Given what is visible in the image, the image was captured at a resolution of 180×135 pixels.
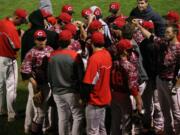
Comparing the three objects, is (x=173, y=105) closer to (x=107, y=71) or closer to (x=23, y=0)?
(x=107, y=71)

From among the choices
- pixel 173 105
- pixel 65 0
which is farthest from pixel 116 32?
pixel 65 0

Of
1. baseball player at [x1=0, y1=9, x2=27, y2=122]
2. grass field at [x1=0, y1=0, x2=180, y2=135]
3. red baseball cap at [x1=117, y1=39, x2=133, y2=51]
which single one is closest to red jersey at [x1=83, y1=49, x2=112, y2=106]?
red baseball cap at [x1=117, y1=39, x2=133, y2=51]

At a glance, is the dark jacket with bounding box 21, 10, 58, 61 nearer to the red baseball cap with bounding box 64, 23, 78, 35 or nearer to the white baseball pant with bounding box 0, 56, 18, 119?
the red baseball cap with bounding box 64, 23, 78, 35

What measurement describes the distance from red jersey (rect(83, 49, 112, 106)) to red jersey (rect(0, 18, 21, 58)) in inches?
95.4

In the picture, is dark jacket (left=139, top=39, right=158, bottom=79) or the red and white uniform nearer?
dark jacket (left=139, top=39, right=158, bottom=79)

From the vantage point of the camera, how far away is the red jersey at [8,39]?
8602 mm

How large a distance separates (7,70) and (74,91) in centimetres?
218

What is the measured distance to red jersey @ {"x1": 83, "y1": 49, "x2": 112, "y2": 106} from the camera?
6684 mm

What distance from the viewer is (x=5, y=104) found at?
31.9ft

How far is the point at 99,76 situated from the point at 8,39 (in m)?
2.64

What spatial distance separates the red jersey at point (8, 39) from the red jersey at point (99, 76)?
2.42 m

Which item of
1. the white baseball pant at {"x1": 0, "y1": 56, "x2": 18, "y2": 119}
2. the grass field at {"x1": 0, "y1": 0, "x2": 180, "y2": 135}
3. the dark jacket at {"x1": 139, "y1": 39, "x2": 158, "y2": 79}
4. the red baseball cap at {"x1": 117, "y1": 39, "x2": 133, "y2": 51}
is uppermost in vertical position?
the red baseball cap at {"x1": 117, "y1": 39, "x2": 133, "y2": 51}

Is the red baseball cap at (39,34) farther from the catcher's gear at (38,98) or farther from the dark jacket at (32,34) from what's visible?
the catcher's gear at (38,98)

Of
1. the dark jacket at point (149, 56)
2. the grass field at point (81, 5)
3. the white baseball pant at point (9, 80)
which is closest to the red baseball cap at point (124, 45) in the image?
the dark jacket at point (149, 56)
